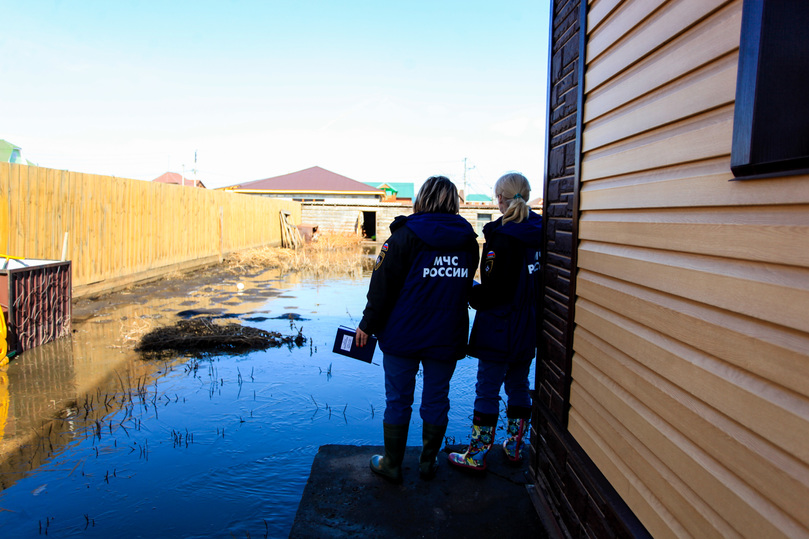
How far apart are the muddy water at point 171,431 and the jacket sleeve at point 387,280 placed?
114 cm

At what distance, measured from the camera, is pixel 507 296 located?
297 centimetres

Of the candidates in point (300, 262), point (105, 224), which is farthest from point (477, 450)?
point (300, 262)

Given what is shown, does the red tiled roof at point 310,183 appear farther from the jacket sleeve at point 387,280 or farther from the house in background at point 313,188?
the jacket sleeve at point 387,280

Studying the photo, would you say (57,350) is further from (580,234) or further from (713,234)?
(713,234)

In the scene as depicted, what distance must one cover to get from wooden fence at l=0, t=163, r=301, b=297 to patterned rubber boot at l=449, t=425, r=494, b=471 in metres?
7.50

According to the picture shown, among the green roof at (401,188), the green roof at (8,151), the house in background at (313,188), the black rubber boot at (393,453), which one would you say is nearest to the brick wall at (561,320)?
the black rubber boot at (393,453)

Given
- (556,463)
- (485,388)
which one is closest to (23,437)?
(485,388)

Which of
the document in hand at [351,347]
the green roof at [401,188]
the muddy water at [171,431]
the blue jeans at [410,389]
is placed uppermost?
the green roof at [401,188]

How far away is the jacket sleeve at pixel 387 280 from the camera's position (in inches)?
114

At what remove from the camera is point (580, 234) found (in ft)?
7.76

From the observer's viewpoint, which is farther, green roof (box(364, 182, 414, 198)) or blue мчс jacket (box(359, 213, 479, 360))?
green roof (box(364, 182, 414, 198))

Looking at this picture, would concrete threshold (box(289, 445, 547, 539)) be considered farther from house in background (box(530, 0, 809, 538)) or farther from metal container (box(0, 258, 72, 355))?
metal container (box(0, 258, 72, 355))

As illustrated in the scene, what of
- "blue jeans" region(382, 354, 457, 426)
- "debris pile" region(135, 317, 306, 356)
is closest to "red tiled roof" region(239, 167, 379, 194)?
"debris pile" region(135, 317, 306, 356)

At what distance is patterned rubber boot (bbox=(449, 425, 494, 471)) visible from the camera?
3.09 meters
